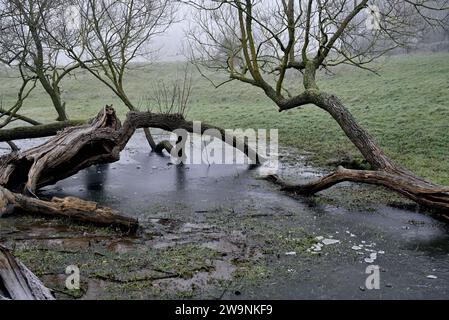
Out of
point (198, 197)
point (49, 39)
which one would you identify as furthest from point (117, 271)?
point (49, 39)

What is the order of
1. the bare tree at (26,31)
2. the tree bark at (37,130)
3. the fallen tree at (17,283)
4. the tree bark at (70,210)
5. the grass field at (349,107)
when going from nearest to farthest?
the fallen tree at (17,283), the tree bark at (70,210), the bare tree at (26,31), the tree bark at (37,130), the grass field at (349,107)

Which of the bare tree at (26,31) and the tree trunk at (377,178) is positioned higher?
the bare tree at (26,31)

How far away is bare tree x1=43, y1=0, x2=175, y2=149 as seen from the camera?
11156mm

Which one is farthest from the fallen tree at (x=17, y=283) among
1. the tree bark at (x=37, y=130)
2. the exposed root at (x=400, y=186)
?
the tree bark at (x=37, y=130)

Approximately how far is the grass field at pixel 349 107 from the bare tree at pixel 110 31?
472 centimetres

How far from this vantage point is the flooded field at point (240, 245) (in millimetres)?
4379

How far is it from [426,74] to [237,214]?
22.7m

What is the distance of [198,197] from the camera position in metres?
8.01

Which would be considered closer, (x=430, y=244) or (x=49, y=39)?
(x=430, y=244)

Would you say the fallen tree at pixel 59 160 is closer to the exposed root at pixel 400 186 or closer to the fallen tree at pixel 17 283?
the fallen tree at pixel 17 283
